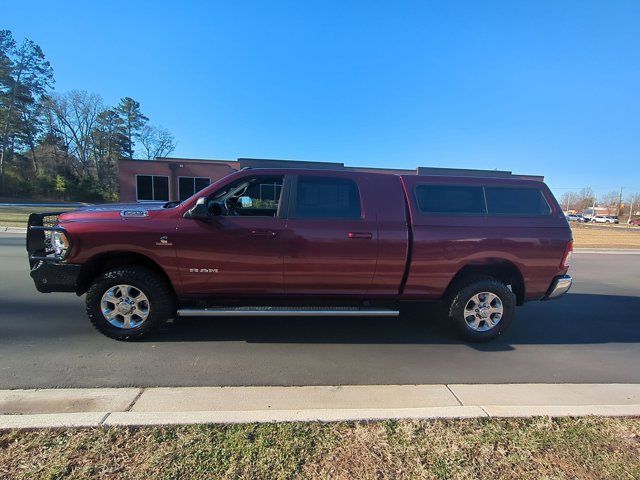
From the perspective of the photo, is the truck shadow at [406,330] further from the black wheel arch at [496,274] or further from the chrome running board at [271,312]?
the black wheel arch at [496,274]

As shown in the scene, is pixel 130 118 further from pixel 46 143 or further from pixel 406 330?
pixel 406 330

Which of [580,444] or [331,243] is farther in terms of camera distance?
[331,243]

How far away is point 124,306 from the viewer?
4.14 metres

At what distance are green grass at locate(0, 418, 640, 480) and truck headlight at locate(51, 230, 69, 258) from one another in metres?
2.11

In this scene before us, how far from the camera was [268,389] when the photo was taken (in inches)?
128

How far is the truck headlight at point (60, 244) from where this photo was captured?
4016mm

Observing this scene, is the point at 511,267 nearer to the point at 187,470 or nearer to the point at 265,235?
the point at 265,235

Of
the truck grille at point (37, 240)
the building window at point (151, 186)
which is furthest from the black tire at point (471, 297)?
the building window at point (151, 186)

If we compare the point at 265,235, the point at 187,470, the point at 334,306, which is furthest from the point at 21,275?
the point at 187,470

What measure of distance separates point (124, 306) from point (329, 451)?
2.91 metres

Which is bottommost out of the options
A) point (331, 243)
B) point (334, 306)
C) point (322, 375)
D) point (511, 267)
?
point (322, 375)

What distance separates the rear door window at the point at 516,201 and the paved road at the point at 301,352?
5.37 ft

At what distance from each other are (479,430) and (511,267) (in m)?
2.53

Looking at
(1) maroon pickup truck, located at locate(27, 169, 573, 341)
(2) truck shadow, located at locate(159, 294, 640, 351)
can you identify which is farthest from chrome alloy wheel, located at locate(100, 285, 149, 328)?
(2) truck shadow, located at locate(159, 294, 640, 351)
